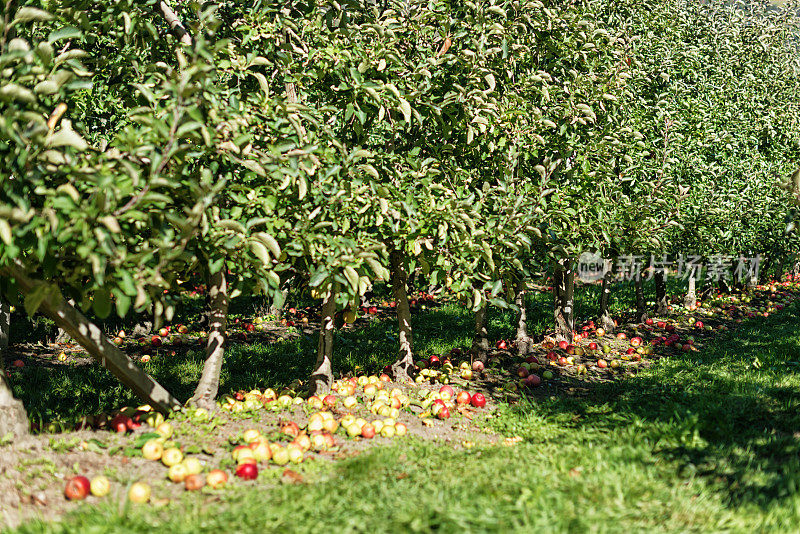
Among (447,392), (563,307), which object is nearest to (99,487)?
(447,392)

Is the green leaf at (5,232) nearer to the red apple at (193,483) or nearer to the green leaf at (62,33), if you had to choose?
the green leaf at (62,33)

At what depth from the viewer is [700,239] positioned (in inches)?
365

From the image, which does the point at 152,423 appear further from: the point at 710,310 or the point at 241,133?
the point at 710,310

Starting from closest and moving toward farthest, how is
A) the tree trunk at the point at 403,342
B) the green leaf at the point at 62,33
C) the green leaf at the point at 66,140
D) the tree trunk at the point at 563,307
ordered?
the green leaf at the point at 66,140
the green leaf at the point at 62,33
the tree trunk at the point at 403,342
the tree trunk at the point at 563,307

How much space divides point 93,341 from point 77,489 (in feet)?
3.87

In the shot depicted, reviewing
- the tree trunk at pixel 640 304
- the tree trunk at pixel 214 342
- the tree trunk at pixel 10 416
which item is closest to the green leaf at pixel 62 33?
the tree trunk at pixel 214 342

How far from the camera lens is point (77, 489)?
A: 3129 millimetres

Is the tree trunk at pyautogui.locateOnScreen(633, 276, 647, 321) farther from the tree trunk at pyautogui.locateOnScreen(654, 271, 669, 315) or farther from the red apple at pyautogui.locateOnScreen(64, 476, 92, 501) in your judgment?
the red apple at pyautogui.locateOnScreen(64, 476, 92, 501)

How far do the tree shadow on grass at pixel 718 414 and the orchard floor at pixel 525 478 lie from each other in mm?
14

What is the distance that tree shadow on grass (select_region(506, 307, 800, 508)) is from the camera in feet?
11.7

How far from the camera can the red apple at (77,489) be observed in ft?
10.3

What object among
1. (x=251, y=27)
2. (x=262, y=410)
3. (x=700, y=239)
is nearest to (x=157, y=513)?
(x=262, y=410)

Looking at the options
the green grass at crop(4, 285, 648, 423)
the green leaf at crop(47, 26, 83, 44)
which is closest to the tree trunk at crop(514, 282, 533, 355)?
the green grass at crop(4, 285, 648, 423)

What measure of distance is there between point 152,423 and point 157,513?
4.45ft
